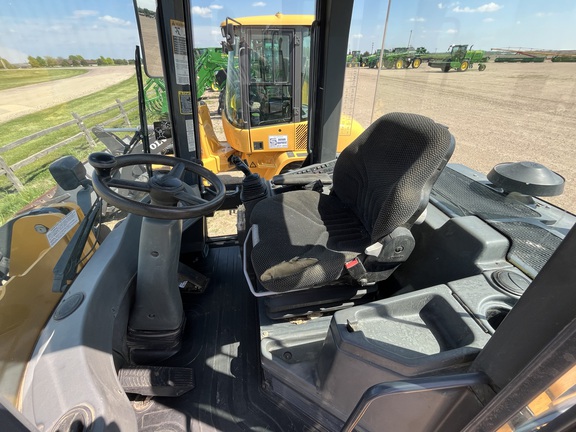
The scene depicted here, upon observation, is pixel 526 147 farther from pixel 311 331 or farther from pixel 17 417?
pixel 17 417

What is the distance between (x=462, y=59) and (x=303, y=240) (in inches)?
37.8

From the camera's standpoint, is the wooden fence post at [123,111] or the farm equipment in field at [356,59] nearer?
the wooden fence post at [123,111]

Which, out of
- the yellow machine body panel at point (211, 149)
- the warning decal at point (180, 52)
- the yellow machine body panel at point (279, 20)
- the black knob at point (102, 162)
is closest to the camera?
the black knob at point (102, 162)

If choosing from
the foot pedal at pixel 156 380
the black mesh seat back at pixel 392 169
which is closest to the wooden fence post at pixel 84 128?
the foot pedal at pixel 156 380

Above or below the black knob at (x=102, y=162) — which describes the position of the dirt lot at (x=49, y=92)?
above

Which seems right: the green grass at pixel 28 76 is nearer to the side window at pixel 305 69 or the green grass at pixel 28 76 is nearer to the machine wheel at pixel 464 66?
the machine wheel at pixel 464 66

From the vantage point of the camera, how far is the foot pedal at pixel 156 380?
4.30 feet

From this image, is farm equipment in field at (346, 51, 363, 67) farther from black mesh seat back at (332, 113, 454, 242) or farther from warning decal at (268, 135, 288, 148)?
warning decal at (268, 135, 288, 148)

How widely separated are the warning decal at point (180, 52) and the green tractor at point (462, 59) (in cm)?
122

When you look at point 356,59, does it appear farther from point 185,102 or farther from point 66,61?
point 66,61

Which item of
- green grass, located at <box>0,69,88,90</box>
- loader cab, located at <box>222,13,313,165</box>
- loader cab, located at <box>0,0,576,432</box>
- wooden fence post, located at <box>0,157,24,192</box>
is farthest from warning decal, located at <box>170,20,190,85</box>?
loader cab, located at <box>222,13,313,165</box>

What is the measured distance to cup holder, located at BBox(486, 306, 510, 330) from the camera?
970mm

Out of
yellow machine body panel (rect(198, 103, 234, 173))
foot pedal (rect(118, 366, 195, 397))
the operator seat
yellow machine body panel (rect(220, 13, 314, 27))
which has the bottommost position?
foot pedal (rect(118, 366, 195, 397))

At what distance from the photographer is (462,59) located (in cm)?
113
